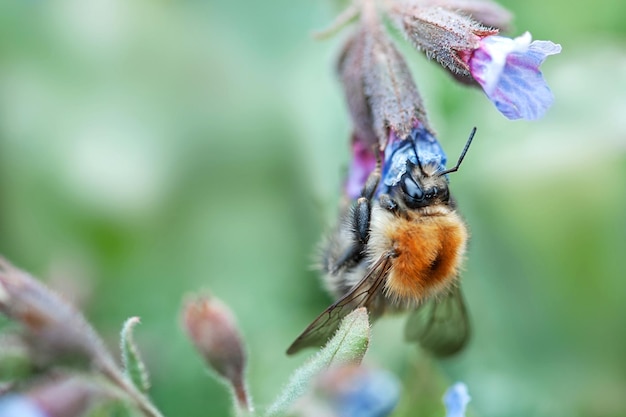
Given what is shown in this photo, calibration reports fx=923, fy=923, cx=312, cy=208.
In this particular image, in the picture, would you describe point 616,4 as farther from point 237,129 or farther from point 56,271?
point 56,271

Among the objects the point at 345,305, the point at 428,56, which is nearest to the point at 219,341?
the point at 345,305

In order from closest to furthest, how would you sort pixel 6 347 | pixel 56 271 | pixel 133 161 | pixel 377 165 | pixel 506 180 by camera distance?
pixel 6 347
pixel 377 165
pixel 56 271
pixel 506 180
pixel 133 161

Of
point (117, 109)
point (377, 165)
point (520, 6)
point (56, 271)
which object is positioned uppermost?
point (520, 6)

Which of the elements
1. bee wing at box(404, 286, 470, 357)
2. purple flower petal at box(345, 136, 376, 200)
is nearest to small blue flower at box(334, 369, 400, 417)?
bee wing at box(404, 286, 470, 357)

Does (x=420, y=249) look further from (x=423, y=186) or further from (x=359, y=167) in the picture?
(x=359, y=167)

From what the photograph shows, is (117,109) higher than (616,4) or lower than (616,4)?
lower

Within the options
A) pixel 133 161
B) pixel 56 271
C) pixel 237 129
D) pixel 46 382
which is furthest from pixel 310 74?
pixel 46 382

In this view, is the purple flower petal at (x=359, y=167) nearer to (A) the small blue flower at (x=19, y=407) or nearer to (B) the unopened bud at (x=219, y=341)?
(B) the unopened bud at (x=219, y=341)
